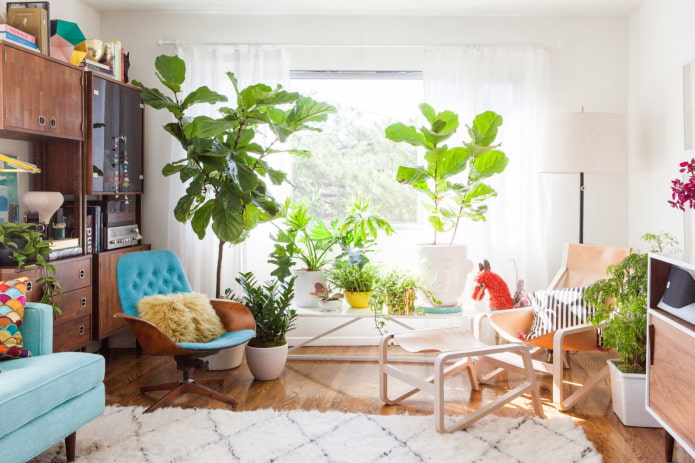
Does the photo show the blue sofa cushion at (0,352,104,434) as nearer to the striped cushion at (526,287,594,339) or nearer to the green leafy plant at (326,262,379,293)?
the green leafy plant at (326,262,379,293)

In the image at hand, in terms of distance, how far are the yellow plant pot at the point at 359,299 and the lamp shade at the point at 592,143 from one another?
1.50m

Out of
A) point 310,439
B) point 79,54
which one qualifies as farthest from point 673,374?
point 79,54

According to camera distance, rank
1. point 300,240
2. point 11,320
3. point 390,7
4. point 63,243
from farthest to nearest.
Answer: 1. point 390,7
2. point 300,240
3. point 63,243
4. point 11,320

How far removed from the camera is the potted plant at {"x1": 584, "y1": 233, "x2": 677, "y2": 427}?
284 cm

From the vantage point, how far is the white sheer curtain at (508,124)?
14.3 ft

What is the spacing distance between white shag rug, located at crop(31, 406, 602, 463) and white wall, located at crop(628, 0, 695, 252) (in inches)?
66.9

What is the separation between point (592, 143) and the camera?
12.4 ft

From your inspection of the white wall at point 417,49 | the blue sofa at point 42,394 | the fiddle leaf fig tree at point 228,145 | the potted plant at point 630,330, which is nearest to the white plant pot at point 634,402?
the potted plant at point 630,330

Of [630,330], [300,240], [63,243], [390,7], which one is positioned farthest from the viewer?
[390,7]

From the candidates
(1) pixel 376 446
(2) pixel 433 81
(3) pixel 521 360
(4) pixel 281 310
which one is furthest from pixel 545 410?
(2) pixel 433 81

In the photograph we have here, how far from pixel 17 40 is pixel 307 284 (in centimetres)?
214

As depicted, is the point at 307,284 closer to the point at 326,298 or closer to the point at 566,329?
the point at 326,298

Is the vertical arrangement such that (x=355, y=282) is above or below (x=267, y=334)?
above

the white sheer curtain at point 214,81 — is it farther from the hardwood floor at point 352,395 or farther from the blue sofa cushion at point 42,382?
the blue sofa cushion at point 42,382
